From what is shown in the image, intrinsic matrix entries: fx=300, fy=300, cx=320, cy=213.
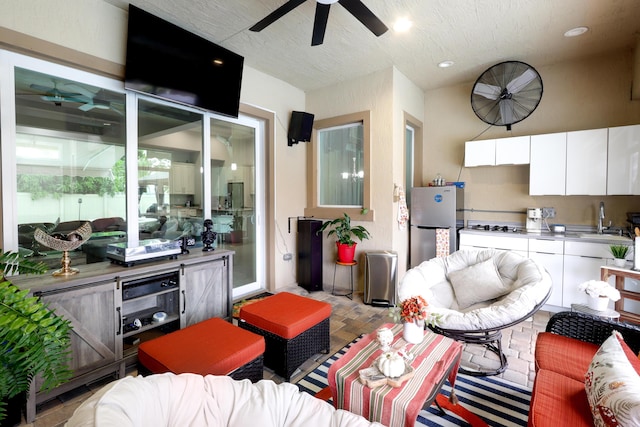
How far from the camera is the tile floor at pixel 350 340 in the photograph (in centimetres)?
196

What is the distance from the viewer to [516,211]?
163 inches

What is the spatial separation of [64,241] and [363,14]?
9.16ft

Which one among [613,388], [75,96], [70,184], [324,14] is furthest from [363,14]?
[70,184]

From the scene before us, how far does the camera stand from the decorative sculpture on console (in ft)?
6.77

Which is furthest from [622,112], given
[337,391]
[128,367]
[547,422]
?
[128,367]

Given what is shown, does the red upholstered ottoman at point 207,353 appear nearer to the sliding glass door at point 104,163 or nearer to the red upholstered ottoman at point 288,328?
the red upholstered ottoman at point 288,328

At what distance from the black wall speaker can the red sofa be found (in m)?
3.52

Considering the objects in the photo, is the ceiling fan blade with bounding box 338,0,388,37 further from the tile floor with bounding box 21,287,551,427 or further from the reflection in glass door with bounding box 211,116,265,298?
the tile floor with bounding box 21,287,551,427

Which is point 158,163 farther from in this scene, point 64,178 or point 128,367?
point 128,367

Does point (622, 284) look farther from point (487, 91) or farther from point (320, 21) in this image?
point (320, 21)

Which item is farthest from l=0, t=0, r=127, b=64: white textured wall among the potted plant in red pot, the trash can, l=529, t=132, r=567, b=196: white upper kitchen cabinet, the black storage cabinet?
l=529, t=132, r=567, b=196: white upper kitchen cabinet

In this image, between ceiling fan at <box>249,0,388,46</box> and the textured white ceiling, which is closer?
ceiling fan at <box>249,0,388,46</box>

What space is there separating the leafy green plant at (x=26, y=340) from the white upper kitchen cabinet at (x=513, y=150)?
460 cm

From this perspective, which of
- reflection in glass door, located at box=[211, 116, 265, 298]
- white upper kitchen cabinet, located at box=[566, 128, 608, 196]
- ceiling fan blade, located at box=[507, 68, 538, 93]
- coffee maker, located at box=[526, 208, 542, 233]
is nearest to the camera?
white upper kitchen cabinet, located at box=[566, 128, 608, 196]
